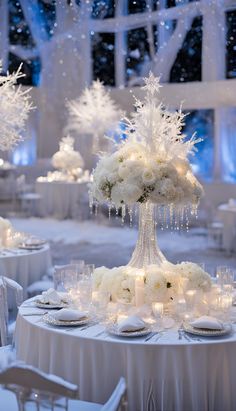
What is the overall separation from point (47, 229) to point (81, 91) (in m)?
5.53

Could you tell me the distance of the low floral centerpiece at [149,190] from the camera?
3613 millimetres

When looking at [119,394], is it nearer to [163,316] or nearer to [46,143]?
[163,316]

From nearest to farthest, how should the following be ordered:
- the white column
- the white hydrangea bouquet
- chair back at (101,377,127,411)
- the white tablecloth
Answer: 1. chair back at (101,377,127,411)
2. the white tablecloth
3. the white hydrangea bouquet
4. the white column

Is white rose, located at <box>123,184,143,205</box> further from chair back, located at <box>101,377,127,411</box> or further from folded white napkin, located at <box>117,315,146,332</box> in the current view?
chair back, located at <box>101,377,127,411</box>

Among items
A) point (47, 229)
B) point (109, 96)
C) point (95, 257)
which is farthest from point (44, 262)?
point (109, 96)

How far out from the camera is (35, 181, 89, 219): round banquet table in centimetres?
1345

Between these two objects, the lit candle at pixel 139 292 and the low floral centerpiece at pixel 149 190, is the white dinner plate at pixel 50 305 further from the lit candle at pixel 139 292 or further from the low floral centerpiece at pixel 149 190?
the lit candle at pixel 139 292

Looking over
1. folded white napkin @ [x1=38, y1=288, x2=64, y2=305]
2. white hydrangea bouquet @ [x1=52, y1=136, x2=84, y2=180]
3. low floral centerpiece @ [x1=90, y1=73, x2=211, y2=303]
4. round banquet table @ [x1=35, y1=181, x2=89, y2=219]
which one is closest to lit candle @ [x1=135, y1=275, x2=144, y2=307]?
low floral centerpiece @ [x1=90, y1=73, x2=211, y2=303]

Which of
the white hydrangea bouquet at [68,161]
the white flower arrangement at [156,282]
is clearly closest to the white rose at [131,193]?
the white flower arrangement at [156,282]

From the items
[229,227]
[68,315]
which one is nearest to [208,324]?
[68,315]

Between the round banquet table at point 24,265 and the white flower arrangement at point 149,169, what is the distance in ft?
7.44

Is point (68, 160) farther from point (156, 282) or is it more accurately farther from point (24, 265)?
point (156, 282)

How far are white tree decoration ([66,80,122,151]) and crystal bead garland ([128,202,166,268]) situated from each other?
38.4ft

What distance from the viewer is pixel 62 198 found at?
13.5 metres
